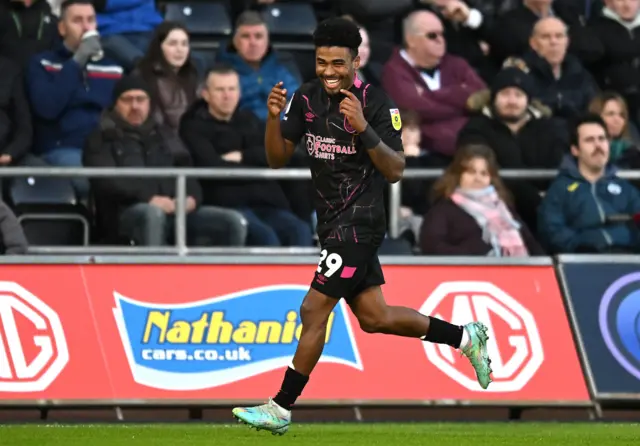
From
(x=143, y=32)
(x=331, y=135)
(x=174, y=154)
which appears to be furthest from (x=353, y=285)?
(x=143, y=32)

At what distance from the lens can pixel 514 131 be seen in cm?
1471

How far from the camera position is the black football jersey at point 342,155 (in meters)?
9.36

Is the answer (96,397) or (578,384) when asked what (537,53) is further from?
(96,397)

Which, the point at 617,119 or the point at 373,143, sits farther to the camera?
the point at 617,119

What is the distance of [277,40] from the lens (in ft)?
53.0

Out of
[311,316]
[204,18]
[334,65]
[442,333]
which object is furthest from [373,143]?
[204,18]

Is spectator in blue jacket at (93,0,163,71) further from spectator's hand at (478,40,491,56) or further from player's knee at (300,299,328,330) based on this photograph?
player's knee at (300,299,328,330)

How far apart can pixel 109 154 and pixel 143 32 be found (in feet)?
7.88

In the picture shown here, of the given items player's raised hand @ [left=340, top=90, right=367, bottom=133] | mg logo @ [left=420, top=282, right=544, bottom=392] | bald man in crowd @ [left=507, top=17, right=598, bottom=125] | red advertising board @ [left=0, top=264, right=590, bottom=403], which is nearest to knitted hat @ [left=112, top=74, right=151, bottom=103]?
red advertising board @ [left=0, top=264, right=590, bottom=403]

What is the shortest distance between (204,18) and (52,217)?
3.69m

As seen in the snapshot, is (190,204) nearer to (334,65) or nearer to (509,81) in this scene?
(509,81)

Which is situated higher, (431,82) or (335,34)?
(335,34)

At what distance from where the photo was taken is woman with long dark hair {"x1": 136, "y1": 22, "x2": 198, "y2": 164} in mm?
14297

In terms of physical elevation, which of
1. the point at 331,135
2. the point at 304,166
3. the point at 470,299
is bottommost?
the point at 470,299
